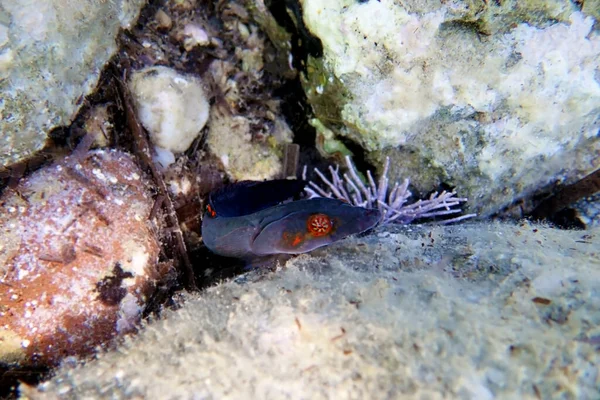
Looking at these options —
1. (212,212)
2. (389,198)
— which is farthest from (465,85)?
(212,212)

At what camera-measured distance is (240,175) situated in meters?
4.20

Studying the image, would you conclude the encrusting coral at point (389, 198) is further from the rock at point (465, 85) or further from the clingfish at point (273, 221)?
the clingfish at point (273, 221)

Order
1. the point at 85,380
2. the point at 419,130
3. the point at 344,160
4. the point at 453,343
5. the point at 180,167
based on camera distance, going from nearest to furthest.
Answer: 1. the point at 453,343
2. the point at 85,380
3. the point at 419,130
4. the point at 180,167
5. the point at 344,160

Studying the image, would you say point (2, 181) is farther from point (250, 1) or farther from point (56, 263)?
point (250, 1)

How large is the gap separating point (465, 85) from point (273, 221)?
1.97 meters

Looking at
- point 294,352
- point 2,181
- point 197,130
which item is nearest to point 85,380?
point 294,352

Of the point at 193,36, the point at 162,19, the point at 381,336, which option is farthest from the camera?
the point at 193,36

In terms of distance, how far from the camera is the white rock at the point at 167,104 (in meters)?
3.44

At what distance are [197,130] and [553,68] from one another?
3249 mm

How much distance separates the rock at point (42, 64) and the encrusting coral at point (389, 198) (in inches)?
90.0

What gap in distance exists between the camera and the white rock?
3.44m

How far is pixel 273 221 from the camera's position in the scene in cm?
309

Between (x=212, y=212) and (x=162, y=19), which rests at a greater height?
(x=162, y=19)

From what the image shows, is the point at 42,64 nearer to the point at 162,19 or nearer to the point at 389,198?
the point at 162,19
